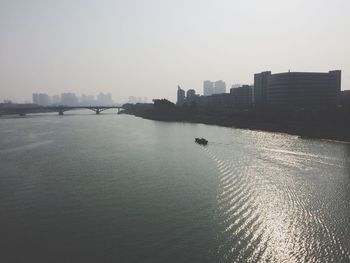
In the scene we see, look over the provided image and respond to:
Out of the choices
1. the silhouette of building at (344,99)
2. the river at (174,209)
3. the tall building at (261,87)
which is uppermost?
the tall building at (261,87)

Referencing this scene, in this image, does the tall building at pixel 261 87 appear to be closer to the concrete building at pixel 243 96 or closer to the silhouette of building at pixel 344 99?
the concrete building at pixel 243 96

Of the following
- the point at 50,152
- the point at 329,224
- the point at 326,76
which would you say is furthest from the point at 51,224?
the point at 326,76

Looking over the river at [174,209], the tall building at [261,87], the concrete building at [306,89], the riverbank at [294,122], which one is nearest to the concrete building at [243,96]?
the tall building at [261,87]

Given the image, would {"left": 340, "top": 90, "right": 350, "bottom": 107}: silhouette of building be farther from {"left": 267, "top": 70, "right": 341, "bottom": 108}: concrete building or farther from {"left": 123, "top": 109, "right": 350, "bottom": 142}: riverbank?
{"left": 123, "top": 109, "right": 350, "bottom": 142}: riverbank

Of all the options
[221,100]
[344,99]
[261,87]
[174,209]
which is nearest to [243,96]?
[261,87]

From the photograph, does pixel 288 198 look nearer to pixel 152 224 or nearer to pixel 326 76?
pixel 152 224
